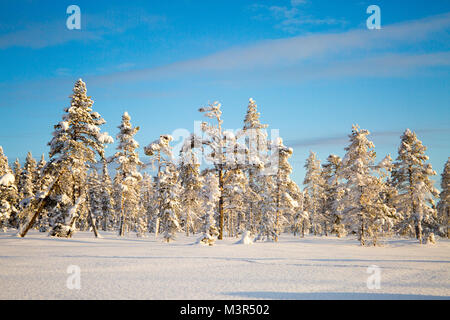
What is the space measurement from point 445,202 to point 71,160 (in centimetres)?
5124

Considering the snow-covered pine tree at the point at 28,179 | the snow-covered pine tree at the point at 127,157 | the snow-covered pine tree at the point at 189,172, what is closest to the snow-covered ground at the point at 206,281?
the snow-covered pine tree at the point at 189,172

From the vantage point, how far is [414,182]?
34594 millimetres

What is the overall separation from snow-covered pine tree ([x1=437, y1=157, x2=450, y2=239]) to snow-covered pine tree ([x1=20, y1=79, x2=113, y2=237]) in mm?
48441

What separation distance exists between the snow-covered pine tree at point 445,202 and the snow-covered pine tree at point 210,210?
38555mm

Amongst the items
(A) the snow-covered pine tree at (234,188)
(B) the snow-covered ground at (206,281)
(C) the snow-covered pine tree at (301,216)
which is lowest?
(C) the snow-covered pine tree at (301,216)

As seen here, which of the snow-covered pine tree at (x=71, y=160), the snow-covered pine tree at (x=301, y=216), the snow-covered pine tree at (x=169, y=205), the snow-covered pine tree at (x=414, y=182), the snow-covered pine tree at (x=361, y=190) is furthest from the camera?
the snow-covered pine tree at (x=301, y=216)

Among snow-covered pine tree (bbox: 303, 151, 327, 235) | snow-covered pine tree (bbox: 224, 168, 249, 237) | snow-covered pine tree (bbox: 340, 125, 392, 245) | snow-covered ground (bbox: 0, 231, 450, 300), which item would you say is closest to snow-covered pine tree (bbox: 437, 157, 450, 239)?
snow-covered pine tree (bbox: 303, 151, 327, 235)

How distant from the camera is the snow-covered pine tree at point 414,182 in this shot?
110 ft

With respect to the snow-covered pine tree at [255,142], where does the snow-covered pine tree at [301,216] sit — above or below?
below

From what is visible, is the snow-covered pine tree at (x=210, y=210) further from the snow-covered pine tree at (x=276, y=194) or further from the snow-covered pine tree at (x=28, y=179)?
the snow-covered pine tree at (x=28, y=179)

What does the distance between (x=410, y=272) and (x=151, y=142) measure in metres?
25.9

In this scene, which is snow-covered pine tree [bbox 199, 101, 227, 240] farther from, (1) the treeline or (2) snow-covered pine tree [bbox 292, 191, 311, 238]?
(2) snow-covered pine tree [bbox 292, 191, 311, 238]
